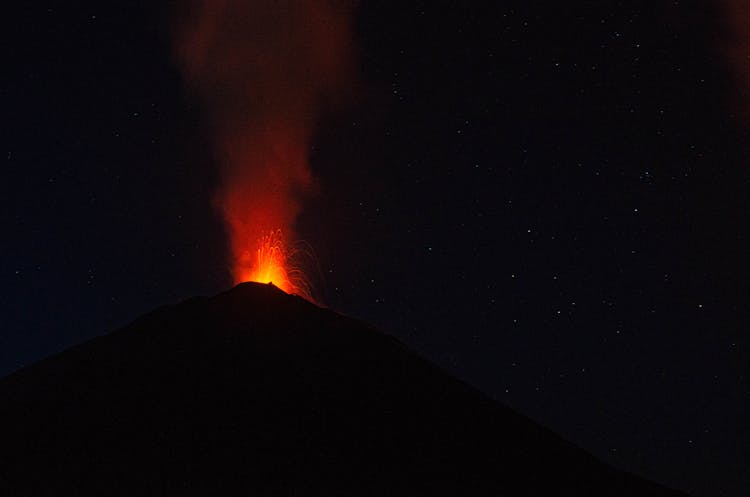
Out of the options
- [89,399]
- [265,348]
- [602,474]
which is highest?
[265,348]

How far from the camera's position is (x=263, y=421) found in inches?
1261

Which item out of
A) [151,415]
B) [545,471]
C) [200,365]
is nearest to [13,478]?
[151,415]

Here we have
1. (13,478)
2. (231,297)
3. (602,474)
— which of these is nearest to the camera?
(13,478)

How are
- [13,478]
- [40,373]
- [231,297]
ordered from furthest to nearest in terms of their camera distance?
[231,297], [40,373], [13,478]

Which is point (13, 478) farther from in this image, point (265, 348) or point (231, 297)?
point (231, 297)

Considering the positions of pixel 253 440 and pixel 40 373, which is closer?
pixel 253 440

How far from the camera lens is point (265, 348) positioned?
39.1m

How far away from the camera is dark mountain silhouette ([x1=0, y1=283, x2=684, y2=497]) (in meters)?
27.8

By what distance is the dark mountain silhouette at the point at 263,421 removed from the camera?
27.8m

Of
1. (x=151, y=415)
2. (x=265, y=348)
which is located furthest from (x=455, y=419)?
(x=151, y=415)

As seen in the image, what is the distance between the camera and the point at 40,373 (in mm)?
37781

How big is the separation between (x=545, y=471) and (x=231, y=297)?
688 inches

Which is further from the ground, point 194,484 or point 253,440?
point 253,440

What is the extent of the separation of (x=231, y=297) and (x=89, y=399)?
1128 cm
